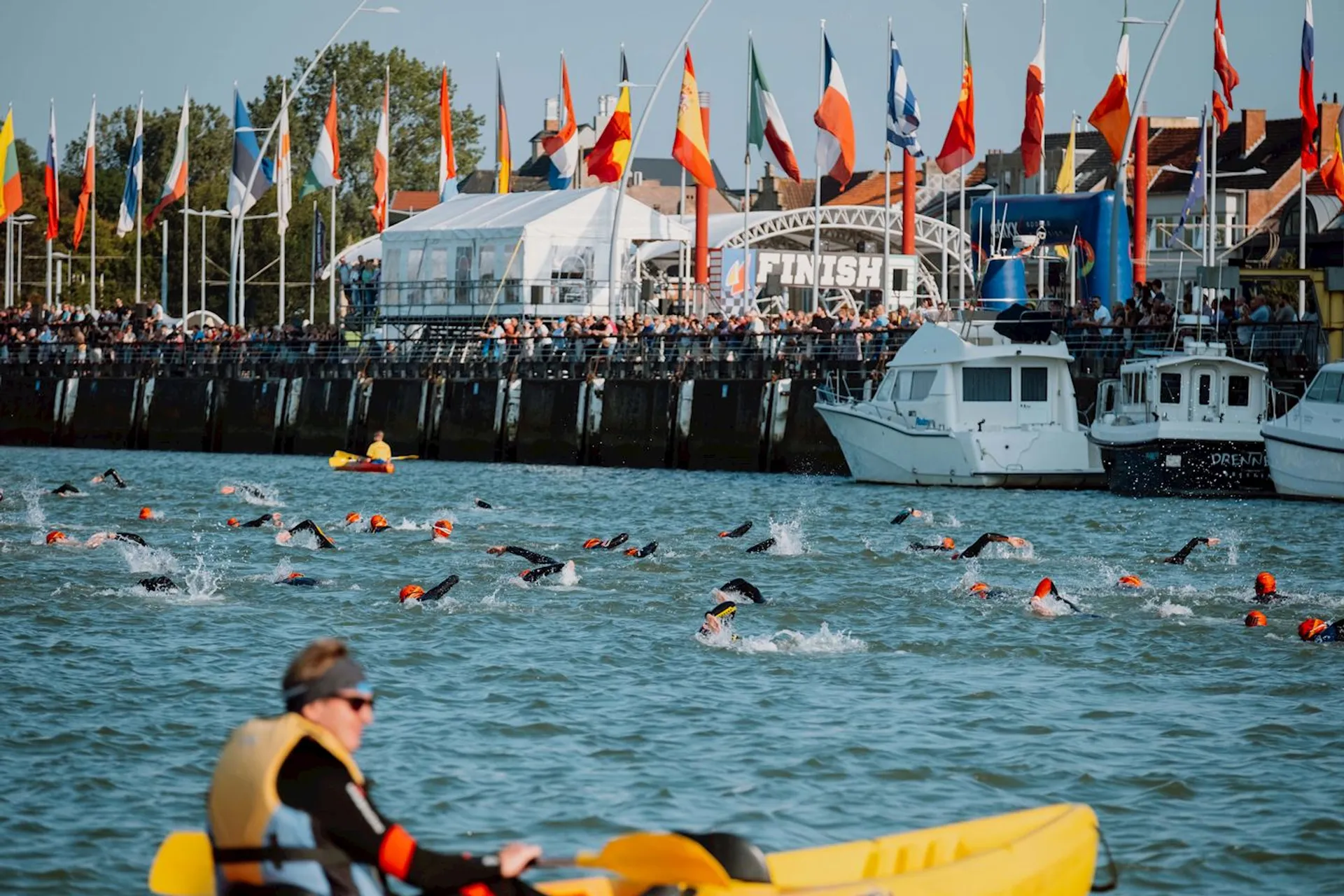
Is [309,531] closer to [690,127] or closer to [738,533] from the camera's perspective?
[738,533]

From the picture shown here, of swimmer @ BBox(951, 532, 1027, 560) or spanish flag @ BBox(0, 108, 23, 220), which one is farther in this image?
spanish flag @ BBox(0, 108, 23, 220)

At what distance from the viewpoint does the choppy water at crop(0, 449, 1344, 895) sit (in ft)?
39.5

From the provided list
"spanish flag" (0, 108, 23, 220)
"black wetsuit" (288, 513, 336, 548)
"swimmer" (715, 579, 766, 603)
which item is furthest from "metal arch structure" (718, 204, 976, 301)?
"swimmer" (715, 579, 766, 603)

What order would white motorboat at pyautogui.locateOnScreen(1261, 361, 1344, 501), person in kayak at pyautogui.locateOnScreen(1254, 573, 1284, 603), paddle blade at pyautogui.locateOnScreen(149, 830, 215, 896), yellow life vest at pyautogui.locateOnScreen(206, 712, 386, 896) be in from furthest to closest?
white motorboat at pyautogui.locateOnScreen(1261, 361, 1344, 501)
person in kayak at pyautogui.locateOnScreen(1254, 573, 1284, 603)
paddle blade at pyautogui.locateOnScreen(149, 830, 215, 896)
yellow life vest at pyautogui.locateOnScreen(206, 712, 386, 896)

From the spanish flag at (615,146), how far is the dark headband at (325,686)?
139 feet

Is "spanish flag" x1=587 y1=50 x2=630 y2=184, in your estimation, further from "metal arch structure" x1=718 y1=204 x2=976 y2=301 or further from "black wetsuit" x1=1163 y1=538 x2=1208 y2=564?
"black wetsuit" x1=1163 y1=538 x2=1208 y2=564

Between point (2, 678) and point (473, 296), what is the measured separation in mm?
46449

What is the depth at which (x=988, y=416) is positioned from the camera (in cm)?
3862

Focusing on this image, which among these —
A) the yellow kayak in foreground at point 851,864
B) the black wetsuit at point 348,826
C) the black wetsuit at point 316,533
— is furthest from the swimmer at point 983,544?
the black wetsuit at point 348,826

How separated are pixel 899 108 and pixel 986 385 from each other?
451 inches

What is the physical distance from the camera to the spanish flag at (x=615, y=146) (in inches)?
1922

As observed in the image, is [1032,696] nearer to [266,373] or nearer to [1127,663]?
[1127,663]

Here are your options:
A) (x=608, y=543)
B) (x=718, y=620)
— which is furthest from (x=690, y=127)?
(x=718, y=620)

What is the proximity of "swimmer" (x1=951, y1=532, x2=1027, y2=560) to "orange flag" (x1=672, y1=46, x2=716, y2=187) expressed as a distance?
23.4 meters
